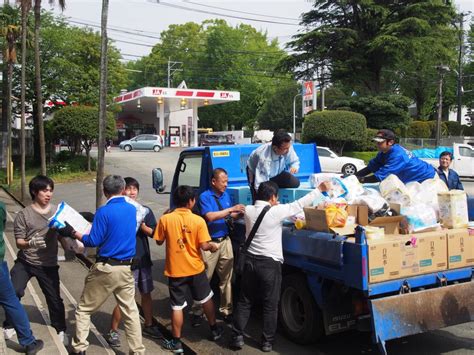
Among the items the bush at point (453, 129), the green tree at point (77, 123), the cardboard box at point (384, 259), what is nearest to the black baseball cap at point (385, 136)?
the cardboard box at point (384, 259)

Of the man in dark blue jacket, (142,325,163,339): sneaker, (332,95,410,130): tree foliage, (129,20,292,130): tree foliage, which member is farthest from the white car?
(129,20,292,130): tree foliage

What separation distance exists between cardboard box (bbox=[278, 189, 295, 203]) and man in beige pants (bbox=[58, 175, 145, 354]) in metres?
2.08

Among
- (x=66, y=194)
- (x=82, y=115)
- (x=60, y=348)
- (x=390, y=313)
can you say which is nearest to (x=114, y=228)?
(x=60, y=348)

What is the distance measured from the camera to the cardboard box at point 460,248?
476 centimetres

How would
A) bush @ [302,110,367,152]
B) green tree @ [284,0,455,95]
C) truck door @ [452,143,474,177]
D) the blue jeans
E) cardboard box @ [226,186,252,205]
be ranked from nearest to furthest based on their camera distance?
the blue jeans → cardboard box @ [226,186,252,205] → truck door @ [452,143,474,177] → bush @ [302,110,367,152] → green tree @ [284,0,455,95]

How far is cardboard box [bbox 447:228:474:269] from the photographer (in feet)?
15.6

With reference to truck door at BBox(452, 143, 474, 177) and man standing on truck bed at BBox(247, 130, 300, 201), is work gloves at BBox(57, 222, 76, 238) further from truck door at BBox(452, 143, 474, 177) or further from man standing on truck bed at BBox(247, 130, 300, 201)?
truck door at BBox(452, 143, 474, 177)

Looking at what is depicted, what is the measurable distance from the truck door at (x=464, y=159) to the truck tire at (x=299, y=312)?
21052 mm

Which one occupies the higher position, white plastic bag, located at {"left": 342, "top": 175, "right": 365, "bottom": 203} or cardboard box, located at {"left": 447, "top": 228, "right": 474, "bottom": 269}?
white plastic bag, located at {"left": 342, "top": 175, "right": 365, "bottom": 203}

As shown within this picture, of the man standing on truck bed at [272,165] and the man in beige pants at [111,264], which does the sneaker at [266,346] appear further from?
the man standing on truck bed at [272,165]

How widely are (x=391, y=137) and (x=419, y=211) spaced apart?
1330 mm

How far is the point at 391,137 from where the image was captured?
585 centimetres

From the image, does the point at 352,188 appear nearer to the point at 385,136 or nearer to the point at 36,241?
the point at 385,136

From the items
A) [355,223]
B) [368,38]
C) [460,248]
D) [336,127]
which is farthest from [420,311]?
[368,38]
